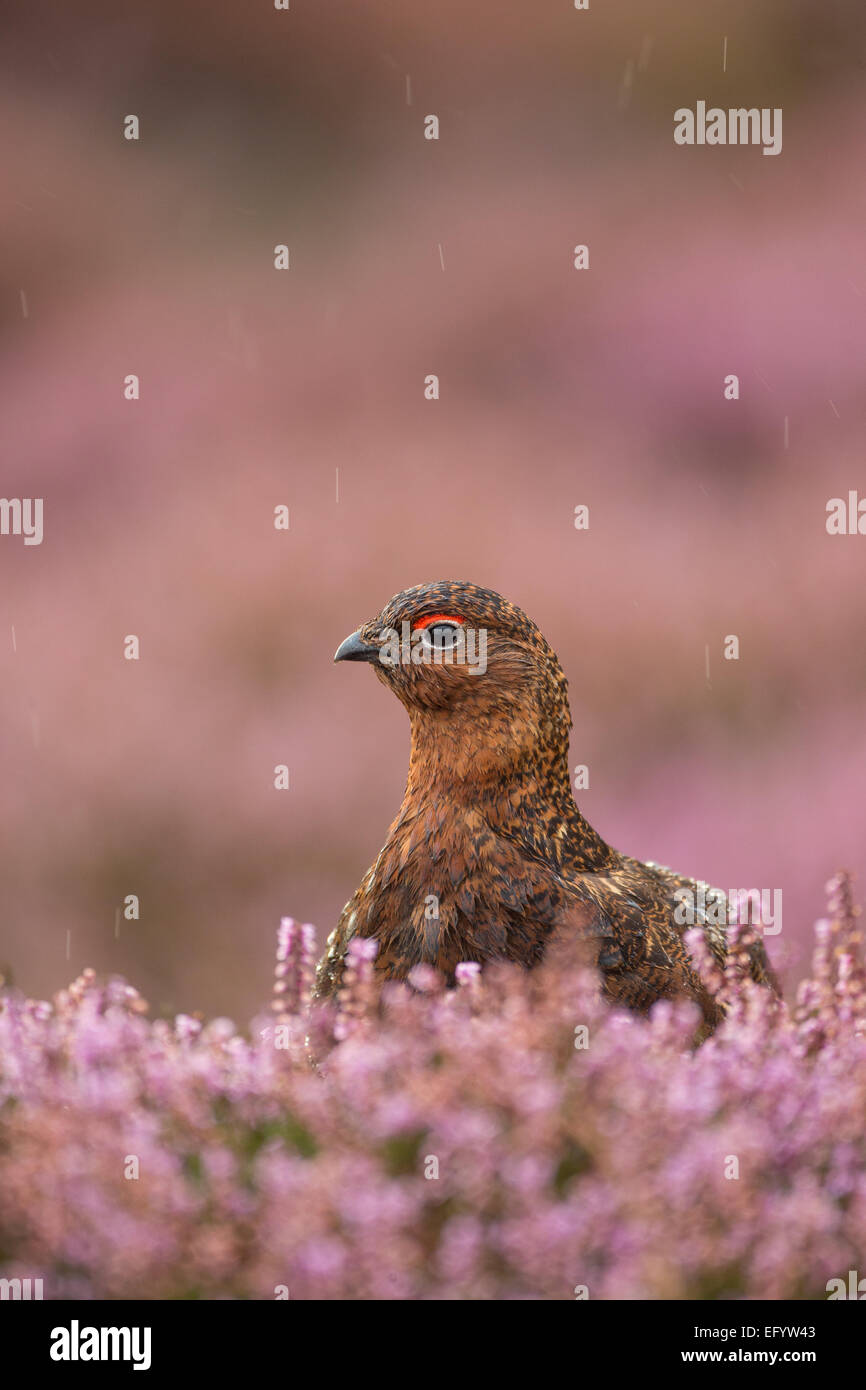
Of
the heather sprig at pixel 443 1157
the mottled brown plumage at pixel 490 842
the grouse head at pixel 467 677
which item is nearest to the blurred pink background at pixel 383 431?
the mottled brown plumage at pixel 490 842

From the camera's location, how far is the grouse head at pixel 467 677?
12.4 ft

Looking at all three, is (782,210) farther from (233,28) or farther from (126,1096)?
(126,1096)

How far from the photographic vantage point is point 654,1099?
109 inches

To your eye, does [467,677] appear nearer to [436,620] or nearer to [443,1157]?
[436,620]

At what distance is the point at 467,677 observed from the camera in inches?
148

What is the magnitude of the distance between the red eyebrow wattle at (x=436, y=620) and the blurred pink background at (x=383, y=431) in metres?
1.84

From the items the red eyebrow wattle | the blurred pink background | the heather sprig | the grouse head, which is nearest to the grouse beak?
the grouse head

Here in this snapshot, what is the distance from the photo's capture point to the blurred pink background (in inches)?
357

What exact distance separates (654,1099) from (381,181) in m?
16.2

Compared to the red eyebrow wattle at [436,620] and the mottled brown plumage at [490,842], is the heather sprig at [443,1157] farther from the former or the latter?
the red eyebrow wattle at [436,620]

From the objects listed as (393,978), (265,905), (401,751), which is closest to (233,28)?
(401,751)

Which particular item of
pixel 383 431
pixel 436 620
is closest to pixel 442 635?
pixel 436 620

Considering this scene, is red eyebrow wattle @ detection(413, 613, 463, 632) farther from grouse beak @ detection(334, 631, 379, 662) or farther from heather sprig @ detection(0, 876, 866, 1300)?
heather sprig @ detection(0, 876, 866, 1300)

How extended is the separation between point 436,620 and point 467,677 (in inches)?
7.2
